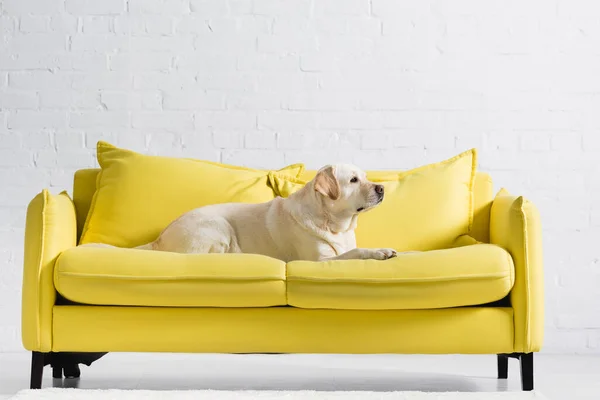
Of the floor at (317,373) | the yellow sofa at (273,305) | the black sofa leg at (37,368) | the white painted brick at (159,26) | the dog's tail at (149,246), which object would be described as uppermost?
the white painted brick at (159,26)

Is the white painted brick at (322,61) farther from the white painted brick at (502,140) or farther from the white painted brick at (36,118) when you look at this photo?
the white painted brick at (36,118)

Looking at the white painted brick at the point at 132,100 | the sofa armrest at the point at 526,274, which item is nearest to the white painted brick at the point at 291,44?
the white painted brick at the point at 132,100

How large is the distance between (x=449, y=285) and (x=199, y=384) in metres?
1.10

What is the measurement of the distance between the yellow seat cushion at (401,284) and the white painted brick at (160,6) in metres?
1.93

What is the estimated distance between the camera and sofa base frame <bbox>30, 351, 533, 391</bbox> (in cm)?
265

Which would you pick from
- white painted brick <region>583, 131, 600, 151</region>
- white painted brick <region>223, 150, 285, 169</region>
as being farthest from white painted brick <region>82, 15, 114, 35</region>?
white painted brick <region>583, 131, 600, 151</region>

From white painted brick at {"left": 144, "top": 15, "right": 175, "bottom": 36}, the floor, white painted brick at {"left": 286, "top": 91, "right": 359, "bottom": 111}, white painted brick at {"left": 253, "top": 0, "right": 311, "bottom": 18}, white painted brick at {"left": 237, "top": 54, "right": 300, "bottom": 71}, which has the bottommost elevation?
the floor

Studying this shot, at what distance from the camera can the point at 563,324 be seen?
399 centimetres

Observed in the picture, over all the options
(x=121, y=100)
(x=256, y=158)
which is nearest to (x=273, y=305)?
(x=256, y=158)

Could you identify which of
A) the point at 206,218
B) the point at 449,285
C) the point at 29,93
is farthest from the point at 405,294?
the point at 29,93

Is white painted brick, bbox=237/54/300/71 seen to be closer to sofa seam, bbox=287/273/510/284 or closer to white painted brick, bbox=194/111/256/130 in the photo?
white painted brick, bbox=194/111/256/130

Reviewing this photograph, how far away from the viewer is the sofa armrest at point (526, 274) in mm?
2619

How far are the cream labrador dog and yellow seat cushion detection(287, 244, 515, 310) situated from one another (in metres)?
0.33

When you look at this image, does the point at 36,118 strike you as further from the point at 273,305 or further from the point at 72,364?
the point at 273,305
